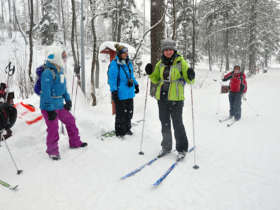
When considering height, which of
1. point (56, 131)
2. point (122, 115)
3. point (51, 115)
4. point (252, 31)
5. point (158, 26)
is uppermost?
point (252, 31)

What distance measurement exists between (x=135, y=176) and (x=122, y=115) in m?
1.87

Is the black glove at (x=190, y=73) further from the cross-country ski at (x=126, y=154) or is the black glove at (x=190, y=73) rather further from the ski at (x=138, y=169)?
the ski at (x=138, y=169)

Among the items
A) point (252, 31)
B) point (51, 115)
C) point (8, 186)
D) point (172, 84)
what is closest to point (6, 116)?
point (51, 115)

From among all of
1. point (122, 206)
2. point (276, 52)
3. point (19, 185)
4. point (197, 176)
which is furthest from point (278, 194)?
point (276, 52)

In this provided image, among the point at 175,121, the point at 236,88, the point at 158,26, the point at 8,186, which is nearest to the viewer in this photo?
the point at 8,186

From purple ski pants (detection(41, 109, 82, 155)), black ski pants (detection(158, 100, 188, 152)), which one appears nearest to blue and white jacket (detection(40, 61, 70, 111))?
purple ski pants (detection(41, 109, 82, 155))

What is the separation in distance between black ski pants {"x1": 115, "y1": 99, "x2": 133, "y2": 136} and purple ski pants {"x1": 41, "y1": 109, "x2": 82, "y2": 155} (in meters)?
1.04

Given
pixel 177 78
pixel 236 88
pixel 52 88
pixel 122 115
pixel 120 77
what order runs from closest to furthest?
pixel 52 88 → pixel 177 78 → pixel 120 77 → pixel 122 115 → pixel 236 88

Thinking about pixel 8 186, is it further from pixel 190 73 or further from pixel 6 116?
pixel 190 73

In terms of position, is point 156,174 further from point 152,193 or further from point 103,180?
point 103,180

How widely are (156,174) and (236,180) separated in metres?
1.28

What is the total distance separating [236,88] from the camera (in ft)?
24.9

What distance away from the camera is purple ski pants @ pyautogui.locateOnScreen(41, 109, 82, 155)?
3.83 metres

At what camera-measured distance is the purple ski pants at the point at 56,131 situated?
3.83 m
